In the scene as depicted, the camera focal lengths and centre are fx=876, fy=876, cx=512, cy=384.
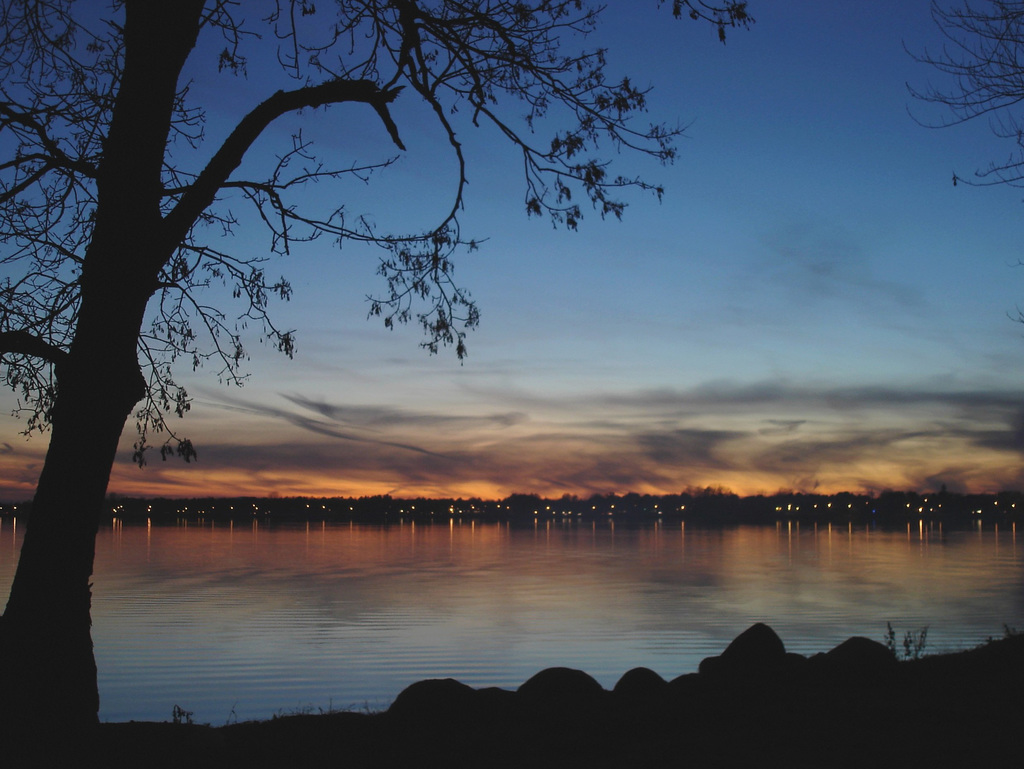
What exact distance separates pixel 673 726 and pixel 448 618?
85.2 ft

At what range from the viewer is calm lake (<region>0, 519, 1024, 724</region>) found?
20.9m

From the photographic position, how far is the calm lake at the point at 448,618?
68.5 feet

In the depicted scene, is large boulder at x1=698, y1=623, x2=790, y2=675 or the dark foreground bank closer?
the dark foreground bank

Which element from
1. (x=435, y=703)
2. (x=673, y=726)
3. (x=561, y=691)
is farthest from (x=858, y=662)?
(x=435, y=703)

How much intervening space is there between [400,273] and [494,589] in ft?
121

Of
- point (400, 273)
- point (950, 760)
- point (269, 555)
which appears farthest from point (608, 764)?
point (269, 555)

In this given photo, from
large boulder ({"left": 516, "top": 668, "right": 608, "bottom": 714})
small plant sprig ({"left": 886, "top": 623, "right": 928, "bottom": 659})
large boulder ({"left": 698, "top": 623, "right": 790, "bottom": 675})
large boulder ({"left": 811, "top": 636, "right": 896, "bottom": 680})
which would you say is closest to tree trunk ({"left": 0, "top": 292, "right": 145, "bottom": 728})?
large boulder ({"left": 516, "top": 668, "right": 608, "bottom": 714})

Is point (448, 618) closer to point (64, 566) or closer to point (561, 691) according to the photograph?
point (561, 691)

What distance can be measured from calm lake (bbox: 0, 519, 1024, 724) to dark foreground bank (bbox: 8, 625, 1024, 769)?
6074mm

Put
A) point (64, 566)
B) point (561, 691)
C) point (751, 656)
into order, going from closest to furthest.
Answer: point (64, 566)
point (561, 691)
point (751, 656)

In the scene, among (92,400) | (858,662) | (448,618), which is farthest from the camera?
(448,618)

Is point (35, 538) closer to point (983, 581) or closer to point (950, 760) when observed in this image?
point (950, 760)

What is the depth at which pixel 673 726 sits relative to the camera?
735cm

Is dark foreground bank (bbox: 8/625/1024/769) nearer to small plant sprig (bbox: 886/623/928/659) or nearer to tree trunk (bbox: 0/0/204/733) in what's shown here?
tree trunk (bbox: 0/0/204/733)
